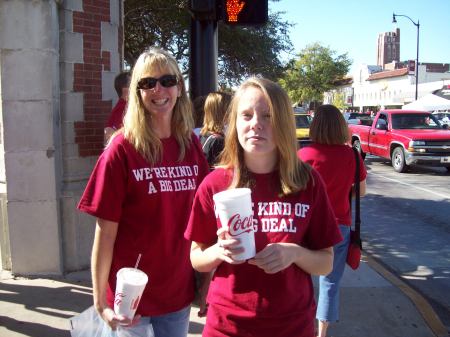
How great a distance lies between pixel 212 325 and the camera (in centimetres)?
195

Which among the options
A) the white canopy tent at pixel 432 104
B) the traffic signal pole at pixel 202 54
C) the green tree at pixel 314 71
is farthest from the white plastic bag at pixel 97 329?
the green tree at pixel 314 71

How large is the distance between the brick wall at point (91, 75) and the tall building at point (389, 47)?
14538cm

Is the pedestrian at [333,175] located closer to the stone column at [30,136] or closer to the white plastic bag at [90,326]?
the white plastic bag at [90,326]

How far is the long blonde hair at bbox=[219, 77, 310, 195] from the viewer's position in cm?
186

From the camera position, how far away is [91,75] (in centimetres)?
502

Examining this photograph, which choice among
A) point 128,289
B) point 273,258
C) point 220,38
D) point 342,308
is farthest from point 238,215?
point 220,38

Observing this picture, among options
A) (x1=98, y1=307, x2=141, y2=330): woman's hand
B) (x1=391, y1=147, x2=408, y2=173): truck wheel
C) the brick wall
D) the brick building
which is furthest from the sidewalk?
(x1=391, y1=147, x2=408, y2=173): truck wheel

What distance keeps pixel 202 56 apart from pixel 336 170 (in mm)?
2492

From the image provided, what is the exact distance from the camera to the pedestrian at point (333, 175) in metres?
3.65

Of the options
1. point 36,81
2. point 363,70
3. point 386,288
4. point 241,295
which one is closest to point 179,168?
point 241,295

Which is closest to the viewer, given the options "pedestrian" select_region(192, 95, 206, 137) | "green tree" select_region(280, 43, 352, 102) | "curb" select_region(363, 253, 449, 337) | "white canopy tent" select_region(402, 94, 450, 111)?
"curb" select_region(363, 253, 449, 337)

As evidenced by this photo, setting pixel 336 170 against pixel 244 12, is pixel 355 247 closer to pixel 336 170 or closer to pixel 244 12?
pixel 336 170

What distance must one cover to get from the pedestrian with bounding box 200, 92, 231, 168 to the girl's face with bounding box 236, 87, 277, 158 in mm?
1817

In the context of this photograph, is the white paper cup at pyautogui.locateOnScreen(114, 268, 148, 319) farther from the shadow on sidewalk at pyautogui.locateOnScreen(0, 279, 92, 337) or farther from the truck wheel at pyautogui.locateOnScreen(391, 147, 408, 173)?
the truck wheel at pyautogui.locateOnScreen(391, 147, 408, 173)
